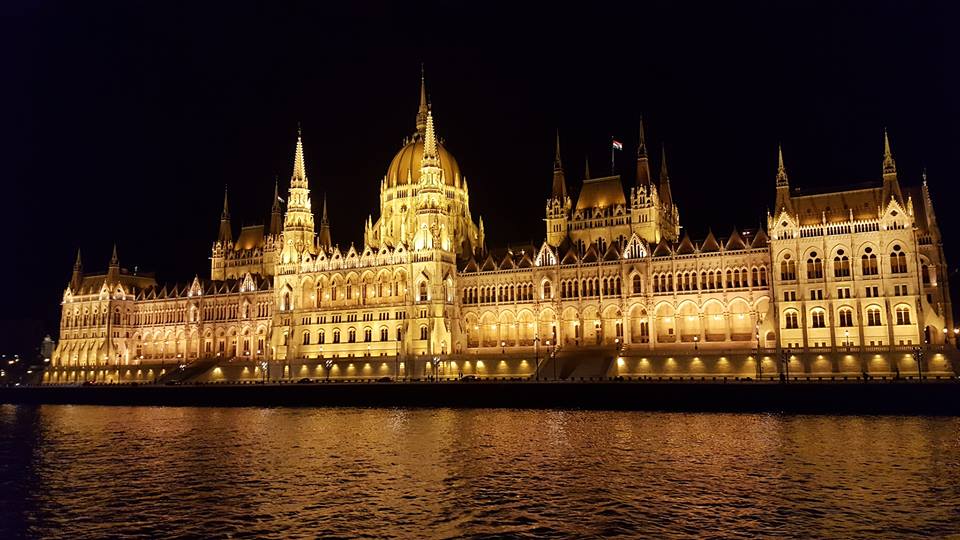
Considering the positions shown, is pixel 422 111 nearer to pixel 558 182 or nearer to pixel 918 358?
pixel 558 182

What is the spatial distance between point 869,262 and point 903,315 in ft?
21.6

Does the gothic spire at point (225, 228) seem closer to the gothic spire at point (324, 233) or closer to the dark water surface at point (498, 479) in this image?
the gothic spire at point (324, 233)

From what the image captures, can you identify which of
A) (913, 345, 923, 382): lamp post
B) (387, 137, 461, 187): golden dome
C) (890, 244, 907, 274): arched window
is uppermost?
(387, 137, 461, 187): golden dome

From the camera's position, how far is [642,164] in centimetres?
12244

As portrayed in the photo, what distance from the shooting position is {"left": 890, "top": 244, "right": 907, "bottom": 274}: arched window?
84812 millimetres

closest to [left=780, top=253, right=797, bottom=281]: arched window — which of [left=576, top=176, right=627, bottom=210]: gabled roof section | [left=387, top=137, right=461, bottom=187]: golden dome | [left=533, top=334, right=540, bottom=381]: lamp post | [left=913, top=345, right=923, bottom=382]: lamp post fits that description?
[left=913, top=345, right=923, bottom=382]: lamp post

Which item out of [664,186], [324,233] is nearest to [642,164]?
[664,186]

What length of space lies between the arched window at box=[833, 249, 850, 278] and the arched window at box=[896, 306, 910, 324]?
6382mm

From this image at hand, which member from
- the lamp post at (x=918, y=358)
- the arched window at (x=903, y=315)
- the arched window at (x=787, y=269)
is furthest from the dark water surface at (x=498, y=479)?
the arched window at (x=787, y=269)

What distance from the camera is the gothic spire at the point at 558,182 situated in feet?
421

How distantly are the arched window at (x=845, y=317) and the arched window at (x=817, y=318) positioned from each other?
Answer: 5.39 ft

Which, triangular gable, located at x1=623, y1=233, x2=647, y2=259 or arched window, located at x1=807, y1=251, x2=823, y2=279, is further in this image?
triangular gable, located at x1=623, y1=233, x2=647, y2=259

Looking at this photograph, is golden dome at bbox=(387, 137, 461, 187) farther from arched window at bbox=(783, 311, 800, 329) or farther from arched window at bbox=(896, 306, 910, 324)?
arched window at bbox=(896, 306, 910, 324)

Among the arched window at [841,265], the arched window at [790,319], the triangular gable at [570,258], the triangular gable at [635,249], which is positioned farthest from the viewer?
the triangular gable at [570,258]
